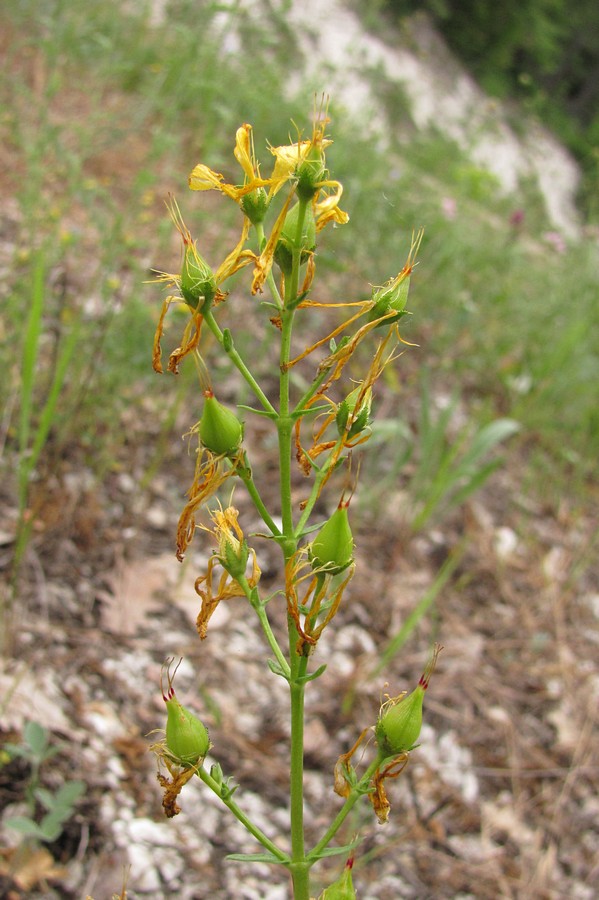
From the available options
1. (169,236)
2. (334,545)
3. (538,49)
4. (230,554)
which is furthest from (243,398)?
(538,49)

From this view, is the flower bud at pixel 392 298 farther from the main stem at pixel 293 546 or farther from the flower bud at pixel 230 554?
the flower bud at pixel 230 554

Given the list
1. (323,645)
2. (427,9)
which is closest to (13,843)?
(323,645)

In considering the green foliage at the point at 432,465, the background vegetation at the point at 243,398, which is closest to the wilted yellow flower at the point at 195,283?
the background vegetation at the point at 243,398

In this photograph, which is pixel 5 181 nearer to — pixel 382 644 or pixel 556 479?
pixel 382 644

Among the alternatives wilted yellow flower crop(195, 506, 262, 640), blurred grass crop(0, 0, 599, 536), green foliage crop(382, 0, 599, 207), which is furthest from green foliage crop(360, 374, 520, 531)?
green foliage crop(382, 0, 599, 207)

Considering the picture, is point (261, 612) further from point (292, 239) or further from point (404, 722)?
point (292, 239)

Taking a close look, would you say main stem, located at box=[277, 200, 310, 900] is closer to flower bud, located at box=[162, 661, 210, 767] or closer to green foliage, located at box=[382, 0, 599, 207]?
flower bud, located at box=[162, 661, 210, 767]
